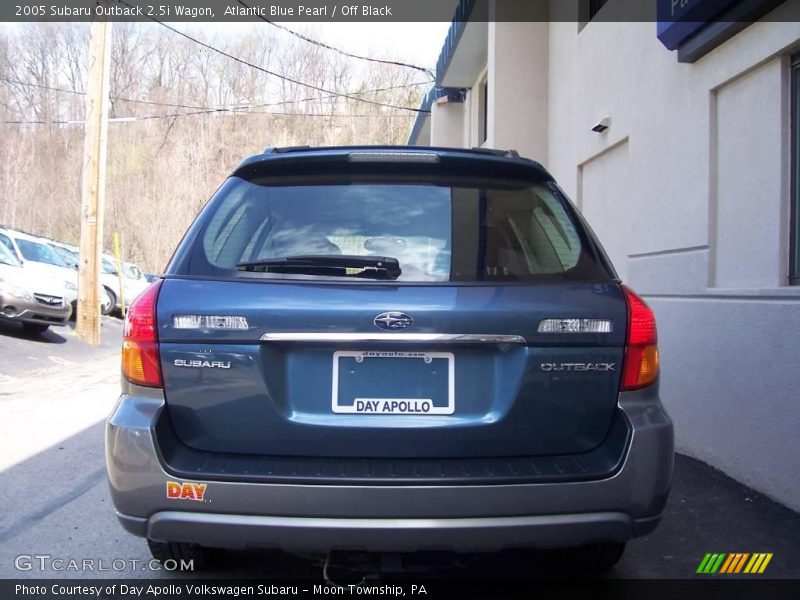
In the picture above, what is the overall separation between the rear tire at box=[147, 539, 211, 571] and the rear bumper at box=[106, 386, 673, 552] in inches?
25.5

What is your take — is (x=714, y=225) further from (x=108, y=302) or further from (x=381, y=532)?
(x=108, y=302)

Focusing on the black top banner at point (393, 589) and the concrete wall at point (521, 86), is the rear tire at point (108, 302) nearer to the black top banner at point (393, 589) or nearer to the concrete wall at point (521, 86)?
the concrete wall at point (521, 86)

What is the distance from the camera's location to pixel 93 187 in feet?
40.6

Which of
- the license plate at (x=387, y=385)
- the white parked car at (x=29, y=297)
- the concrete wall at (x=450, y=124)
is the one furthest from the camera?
the concrete wall at (x=450, y=124)

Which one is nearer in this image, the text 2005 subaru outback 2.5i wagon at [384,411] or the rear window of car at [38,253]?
the text 2005 subaru outback 2.5i wagon at [384,411]

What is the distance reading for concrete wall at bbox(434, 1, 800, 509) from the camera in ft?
12.7

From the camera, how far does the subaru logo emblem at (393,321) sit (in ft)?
7.02

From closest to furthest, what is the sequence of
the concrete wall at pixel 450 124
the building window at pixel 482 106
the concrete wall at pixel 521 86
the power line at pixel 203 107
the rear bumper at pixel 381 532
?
the rear bumper at pixel 381 532 < the concrete wall at pixel 521 86 < the building window at pixel 482 106 < the concrete wall at pixel 450 124 < the power line at pixel 203 107

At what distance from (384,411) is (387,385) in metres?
0.09

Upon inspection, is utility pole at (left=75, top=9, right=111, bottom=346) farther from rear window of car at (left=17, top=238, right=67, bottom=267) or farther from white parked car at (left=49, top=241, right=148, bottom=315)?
white parked car at (left=49, top=241, right=148, bottom=315)

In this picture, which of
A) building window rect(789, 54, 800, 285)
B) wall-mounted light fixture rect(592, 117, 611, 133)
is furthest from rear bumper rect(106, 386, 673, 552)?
wall-mounted light fixture rect(592, 117, 611, 133)

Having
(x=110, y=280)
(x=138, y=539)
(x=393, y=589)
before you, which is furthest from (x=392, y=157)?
(x=110, y=280)

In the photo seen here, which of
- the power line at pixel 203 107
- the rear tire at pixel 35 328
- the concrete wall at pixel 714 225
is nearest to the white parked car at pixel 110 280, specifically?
the rear tire at pixel 35 328

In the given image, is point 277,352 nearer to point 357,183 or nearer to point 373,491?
point 373,491
